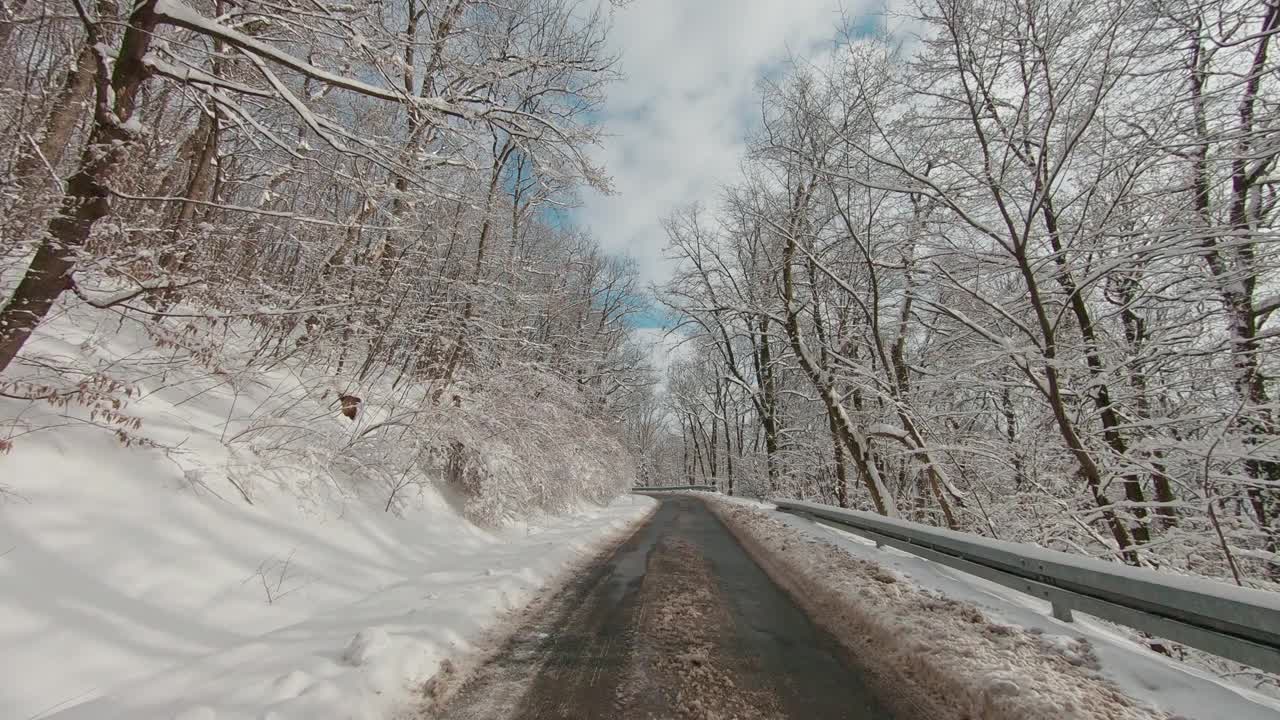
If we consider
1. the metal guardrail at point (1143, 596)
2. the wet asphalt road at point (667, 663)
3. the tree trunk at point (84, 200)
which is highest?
the tree trunk at point (84, 200)

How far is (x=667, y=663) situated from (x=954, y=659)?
6.04 ft

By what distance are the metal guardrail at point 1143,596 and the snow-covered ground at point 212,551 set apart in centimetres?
432

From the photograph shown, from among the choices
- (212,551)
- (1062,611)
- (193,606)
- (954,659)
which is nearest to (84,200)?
(212,551)

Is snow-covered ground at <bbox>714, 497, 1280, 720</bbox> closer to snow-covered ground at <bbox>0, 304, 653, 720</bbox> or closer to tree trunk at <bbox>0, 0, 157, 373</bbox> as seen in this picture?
snow-covered ground at <bbox>0, 304, 653, 720</bbox>

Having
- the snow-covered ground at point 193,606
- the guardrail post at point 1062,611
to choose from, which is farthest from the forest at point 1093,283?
the snow-covered ground at point 193,606

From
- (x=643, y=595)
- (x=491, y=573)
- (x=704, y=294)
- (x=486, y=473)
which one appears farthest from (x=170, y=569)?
(x=704, y=294)

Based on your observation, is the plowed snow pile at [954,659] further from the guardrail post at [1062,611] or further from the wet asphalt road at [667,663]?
the guardrail post at [1062,611]

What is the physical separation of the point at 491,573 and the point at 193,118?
9143mm

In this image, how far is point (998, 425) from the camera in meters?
10.5

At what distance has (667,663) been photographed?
3.30 meters

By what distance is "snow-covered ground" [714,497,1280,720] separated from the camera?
2.43 metres

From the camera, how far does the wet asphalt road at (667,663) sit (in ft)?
8.86

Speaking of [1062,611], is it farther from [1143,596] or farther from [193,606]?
[193,606]

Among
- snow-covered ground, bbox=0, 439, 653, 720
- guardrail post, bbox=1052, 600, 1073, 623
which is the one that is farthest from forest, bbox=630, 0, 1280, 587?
snow-covered ground, bbox=0, 439, 653, 720
